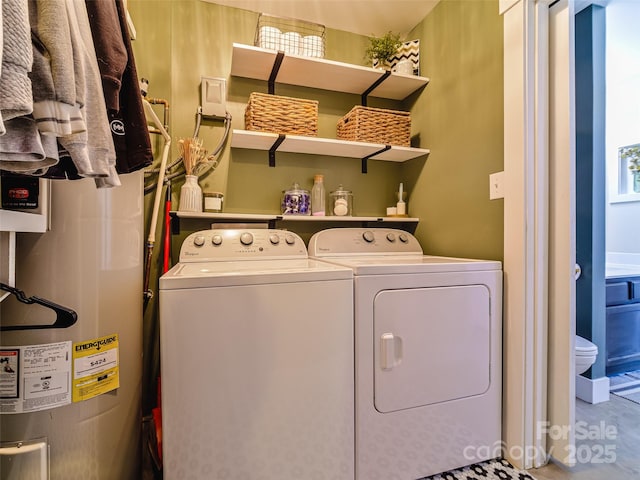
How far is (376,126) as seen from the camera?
6.41ft

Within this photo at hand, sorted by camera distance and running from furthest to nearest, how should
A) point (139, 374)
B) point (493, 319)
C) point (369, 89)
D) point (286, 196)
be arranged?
point (369, 89) → point (286, 196) → point (493, 319) → point (139, 374)

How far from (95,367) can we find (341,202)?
147 cm

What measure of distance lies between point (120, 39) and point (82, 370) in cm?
101

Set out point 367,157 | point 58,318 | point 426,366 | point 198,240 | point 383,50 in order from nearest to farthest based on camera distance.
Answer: point 58,318, point 426,366, point 198,240, point 383,50, point 367,157

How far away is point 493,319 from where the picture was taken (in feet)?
4.75

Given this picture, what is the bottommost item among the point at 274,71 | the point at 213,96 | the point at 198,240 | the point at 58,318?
the point at 58,318

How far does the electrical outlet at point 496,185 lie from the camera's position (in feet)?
4.92

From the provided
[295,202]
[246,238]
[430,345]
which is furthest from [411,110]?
[430,345]

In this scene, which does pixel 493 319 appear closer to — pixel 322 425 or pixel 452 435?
pixel 452 435

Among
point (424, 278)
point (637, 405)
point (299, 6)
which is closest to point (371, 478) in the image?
point (424, 278)

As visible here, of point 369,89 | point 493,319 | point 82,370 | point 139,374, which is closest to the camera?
point 82,370

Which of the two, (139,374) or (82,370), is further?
(139,374)

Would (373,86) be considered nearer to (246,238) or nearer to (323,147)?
(323,147)

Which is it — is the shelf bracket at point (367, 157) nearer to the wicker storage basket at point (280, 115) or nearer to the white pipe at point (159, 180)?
the wicker storage basket at point (280, 115)
